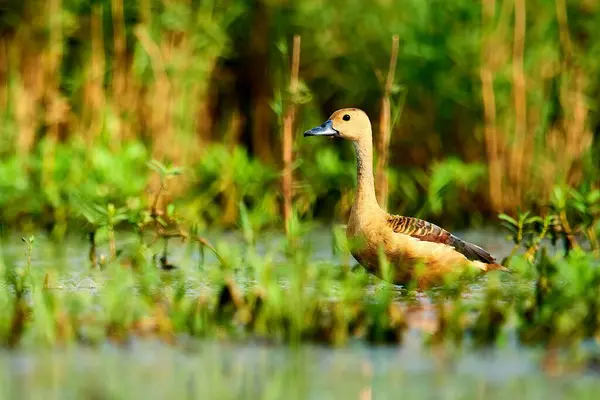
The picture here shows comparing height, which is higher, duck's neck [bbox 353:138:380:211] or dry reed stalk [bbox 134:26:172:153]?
dry reed stalk [bbox 134:26:172:153]

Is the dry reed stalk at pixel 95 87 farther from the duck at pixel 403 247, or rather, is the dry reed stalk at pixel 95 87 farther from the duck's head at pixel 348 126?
the duck at pixel 403 247

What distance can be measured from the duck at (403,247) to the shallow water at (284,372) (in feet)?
4.80

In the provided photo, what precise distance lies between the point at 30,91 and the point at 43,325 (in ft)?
19.8

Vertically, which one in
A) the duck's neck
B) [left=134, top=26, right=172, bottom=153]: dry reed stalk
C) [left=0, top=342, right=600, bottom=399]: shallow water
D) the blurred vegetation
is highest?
[left=134, top=26, right=172, bottom=153]: dry reed stalk

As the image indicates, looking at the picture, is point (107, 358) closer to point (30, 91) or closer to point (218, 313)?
point (218, 313)

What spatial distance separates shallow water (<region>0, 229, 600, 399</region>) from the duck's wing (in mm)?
1597

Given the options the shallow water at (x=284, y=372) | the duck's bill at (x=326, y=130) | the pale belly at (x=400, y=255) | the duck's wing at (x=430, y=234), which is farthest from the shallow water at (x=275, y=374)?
the duck's bill at (x=326, y=130)

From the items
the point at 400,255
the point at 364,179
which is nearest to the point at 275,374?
the point at 400,255

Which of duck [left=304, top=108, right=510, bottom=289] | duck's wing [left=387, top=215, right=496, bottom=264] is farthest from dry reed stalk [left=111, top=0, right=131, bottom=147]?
duck's wing [left=387, top=215, right=496, bottom=264]

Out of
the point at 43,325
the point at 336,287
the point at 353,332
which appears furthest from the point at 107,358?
the point at 336,287

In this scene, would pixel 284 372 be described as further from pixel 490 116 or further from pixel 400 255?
pixel 490 116

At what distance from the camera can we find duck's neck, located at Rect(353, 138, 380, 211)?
7926 mm

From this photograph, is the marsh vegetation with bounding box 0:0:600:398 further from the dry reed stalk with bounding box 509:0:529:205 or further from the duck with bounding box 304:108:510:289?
the duck with bounding box 304:108:510:289

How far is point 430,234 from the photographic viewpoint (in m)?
7.89
